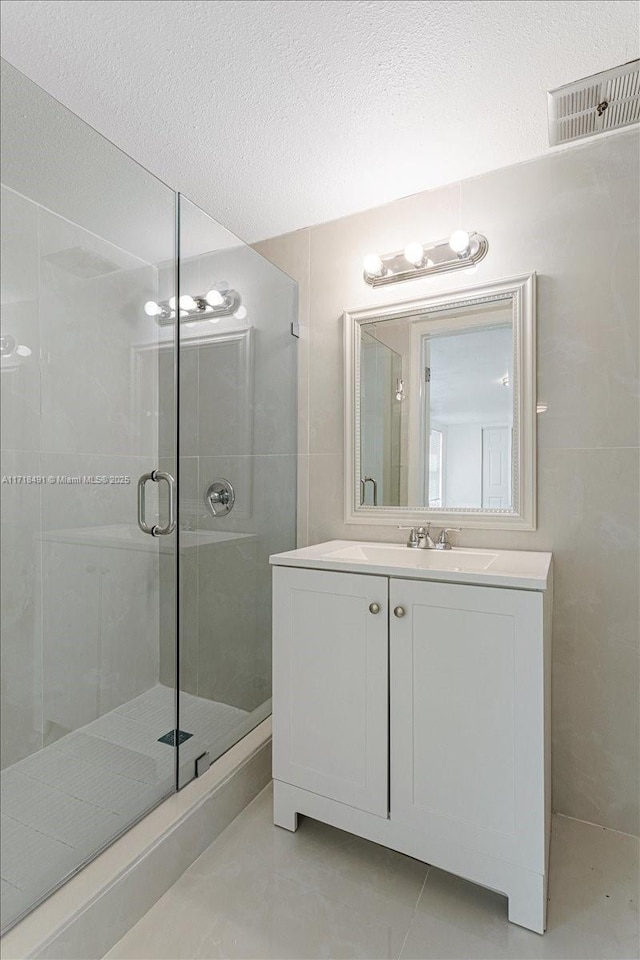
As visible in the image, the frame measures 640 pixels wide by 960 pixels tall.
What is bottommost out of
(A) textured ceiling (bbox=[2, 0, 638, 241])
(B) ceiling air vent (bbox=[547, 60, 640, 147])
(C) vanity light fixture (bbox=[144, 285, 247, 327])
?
(C) vanity light fixture (bbox=[144, 285, 247, 327])

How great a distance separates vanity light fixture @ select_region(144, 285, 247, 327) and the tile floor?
5.41 feet

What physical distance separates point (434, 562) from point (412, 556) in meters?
0.12

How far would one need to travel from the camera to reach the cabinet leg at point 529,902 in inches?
49.9

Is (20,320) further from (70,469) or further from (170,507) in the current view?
(170,507)

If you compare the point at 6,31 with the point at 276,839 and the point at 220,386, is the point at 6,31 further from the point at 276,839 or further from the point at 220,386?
the point at 276,839

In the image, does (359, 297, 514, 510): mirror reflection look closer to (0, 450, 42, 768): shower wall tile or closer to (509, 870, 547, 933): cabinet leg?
(509, 870, 547, 933): cabinet leg

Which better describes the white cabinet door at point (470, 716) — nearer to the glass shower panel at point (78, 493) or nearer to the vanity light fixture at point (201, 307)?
the glass shower panel at point (78, 493)

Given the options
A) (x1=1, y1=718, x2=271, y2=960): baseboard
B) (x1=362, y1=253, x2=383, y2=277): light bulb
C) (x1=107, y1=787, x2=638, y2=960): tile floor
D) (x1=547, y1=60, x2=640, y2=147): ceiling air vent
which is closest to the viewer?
(x1=1, y1=718, x2=271, y2=960): baseboard

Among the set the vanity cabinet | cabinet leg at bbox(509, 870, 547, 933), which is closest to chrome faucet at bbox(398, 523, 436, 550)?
the vanity cabinet

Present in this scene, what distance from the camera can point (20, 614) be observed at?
1192mm

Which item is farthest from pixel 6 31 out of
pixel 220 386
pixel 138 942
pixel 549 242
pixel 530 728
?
pixel 138 942

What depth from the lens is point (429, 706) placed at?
140 cm

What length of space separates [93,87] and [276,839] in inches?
91.4

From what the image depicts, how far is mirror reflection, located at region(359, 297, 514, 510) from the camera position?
6.06 ft
